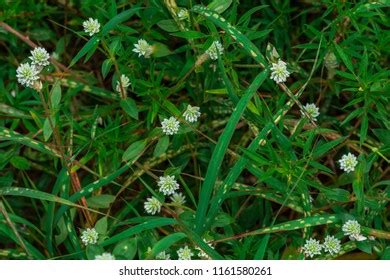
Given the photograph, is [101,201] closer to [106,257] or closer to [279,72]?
[106,257]

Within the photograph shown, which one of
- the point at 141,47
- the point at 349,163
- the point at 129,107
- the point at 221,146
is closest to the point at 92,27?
the point at 141,47

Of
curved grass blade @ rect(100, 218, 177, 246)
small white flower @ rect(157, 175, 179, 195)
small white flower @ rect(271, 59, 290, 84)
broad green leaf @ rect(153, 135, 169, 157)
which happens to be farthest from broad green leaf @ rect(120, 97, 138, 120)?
small white flower @ rect(271, 59, 290, 84)

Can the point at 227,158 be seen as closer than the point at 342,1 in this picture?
No

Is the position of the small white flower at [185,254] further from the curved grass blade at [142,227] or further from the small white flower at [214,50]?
the small white flower at [214,50]

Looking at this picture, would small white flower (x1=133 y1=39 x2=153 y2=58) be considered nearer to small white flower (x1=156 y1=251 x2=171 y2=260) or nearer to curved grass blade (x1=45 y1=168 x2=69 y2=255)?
curved grass blade (x1=45 y1=168 x2=69 y2=255)

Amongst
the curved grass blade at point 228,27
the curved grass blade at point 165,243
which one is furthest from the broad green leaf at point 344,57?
the curved grass blade at point 165,243
